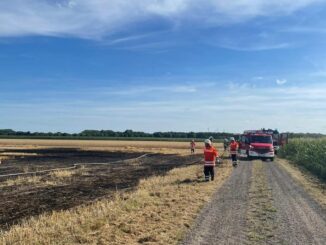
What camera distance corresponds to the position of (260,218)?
1348 centimetres

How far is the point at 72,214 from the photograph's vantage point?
14.7 m

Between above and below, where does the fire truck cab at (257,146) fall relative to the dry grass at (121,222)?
above

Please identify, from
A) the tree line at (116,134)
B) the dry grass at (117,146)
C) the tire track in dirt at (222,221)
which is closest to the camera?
the tire track in dirt at (222,221)

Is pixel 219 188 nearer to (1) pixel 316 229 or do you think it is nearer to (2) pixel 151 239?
(1) pixel 316 229

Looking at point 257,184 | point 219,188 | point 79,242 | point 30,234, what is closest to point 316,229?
point 79,242

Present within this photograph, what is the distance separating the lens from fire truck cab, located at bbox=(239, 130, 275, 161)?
4431 centimetres

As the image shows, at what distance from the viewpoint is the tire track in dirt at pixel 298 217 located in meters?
11.2

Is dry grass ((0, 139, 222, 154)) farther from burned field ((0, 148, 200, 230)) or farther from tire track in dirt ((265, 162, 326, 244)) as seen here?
tire track in dirt ((265, 162, 326, 244))

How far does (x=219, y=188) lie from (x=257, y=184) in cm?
264

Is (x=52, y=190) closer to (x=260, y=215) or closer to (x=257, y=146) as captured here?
(x=260, y=215)

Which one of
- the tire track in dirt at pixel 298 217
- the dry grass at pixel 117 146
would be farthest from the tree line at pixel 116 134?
the tire track in dirt at pixel 298 217

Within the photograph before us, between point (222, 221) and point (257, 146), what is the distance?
32.2 m

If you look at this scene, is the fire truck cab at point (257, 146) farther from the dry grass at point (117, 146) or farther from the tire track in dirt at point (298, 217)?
the dry grass at point (117, 146)

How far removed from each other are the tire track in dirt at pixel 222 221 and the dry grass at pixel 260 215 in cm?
18
